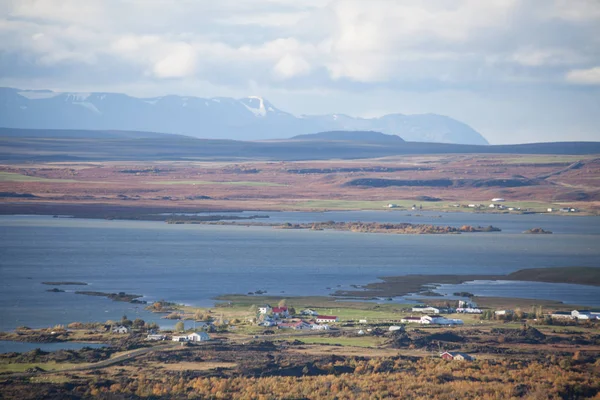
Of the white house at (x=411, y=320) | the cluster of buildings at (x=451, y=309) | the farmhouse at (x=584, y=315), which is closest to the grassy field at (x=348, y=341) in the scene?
the white house at (x=411, y=320)

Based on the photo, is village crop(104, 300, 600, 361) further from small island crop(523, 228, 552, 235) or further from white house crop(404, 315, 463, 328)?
small island crop(523, 228, 552, 235)

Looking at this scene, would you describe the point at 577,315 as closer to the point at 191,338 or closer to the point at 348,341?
the point at 348,341

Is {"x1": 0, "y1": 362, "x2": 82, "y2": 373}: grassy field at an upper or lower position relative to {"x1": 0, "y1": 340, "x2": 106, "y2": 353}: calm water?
upper

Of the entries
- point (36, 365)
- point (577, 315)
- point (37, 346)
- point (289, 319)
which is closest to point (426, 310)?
point (577, 315)

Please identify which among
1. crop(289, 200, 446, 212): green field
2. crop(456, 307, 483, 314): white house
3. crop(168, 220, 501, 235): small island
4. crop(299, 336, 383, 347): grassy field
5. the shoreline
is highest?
crop(299, 336, 383, 347): grassy field

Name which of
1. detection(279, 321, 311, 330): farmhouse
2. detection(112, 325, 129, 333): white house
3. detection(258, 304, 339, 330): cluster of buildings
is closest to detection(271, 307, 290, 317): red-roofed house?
detection(258, 304, 339, 330): cluster of buildings

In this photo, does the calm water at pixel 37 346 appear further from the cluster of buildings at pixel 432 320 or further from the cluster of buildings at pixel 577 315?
the cluster of buildings at pixel 577 315

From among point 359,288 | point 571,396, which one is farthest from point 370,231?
point 571,396

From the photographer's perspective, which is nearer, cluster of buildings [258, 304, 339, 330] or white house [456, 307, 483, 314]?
cluster of buildings [258, 304, 339, 330]

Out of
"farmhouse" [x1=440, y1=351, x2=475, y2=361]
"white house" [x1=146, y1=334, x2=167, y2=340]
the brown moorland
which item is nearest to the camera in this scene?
"farmhouse" [x1=440, y1=351, x2=475, y2=361]
